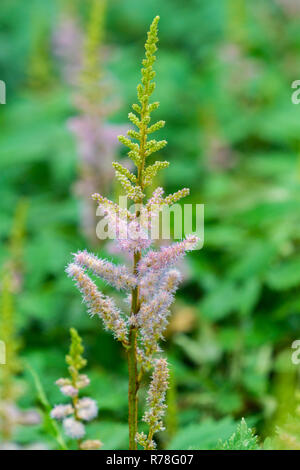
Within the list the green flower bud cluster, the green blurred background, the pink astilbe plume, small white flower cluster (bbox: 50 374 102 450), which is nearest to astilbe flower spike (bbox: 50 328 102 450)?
small white flower cluster (bbox: 50 374 102 450)

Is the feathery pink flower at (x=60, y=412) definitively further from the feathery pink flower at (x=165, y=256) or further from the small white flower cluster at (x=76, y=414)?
the feathery pink flower at (x=165, y=256)

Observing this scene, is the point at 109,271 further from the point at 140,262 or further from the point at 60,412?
the point at 60,412

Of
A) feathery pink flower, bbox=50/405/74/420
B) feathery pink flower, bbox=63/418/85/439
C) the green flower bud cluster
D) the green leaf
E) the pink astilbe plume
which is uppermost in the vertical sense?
the green flower bud cluster

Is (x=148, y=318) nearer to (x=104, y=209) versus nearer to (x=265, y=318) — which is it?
(x=104, y=209)

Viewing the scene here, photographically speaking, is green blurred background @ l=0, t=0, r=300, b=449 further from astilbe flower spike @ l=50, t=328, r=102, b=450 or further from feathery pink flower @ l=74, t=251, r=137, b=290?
feathery pink flower @ l=74, t=251, r=137, b=290

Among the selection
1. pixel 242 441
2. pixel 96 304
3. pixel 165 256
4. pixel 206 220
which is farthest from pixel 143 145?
pixel 206 220

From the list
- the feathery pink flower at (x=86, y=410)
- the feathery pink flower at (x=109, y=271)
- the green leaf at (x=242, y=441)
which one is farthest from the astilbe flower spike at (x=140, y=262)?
the feathery pink flower at (x=86, y=410)

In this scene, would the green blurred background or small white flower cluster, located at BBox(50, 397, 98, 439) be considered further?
the green blurred background
